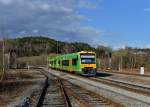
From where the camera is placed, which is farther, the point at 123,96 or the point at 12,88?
the point at 12,88

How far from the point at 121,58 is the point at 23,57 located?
92.4m

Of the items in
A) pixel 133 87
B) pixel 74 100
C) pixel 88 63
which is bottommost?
pixel 74 100

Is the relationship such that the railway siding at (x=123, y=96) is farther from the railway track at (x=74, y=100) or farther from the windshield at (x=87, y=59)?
the windshield at (x=87, y=59)

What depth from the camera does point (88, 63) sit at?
52.9 meters

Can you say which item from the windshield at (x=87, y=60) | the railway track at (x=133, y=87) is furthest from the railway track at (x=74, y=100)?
the windshield at (x=87, y=60)

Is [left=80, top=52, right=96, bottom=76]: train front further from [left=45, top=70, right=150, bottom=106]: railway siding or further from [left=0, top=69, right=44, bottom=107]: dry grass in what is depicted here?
[left=45, top=70, right=150, bottom=106]: railway siding

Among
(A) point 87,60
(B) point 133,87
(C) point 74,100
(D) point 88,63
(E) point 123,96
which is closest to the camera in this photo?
(C) point 74,100

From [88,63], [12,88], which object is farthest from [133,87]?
[88,63]

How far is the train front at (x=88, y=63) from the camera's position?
52.3m

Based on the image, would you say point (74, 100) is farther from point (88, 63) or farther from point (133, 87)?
point (88, 63)

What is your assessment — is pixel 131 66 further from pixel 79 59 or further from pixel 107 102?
pixel 107 102

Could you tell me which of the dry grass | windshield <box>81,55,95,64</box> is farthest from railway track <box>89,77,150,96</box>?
windshield <box>81,55,95,64</box>

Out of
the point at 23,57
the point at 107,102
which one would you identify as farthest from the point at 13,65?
the point at 107,102

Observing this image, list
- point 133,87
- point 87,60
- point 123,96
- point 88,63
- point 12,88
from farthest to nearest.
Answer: point 87,60
point 88,63
point 12,88
point 133,87
point 123,96
